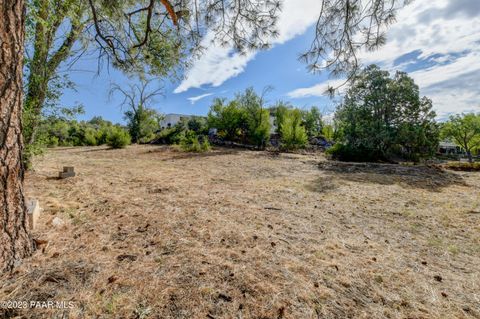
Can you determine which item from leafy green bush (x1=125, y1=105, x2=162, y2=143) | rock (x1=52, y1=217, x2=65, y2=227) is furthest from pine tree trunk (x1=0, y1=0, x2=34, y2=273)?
leafy green bush (x1=125, y1=105, x2=162, y2=143)

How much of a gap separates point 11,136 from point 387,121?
36.2ft

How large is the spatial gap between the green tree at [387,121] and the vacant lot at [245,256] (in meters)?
6.24

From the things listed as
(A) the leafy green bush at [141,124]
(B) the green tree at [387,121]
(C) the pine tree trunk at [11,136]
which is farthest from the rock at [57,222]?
(A) the leafy green bush at [141,124]

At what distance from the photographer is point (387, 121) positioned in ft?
30.8

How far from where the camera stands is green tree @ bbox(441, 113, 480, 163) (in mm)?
12036

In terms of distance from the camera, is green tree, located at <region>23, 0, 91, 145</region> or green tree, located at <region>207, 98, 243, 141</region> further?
green tree, located at <region>207, 98, 243, 141</region>

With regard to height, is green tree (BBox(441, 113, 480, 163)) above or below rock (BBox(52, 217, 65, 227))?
above

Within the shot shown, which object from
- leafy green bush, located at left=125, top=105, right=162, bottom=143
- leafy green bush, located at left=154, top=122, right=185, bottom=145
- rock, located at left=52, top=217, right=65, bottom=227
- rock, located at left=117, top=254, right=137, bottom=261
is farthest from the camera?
leafy green bush, located at left=125, top=105, right=162, bottom=143

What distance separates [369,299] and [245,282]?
0.72 metres

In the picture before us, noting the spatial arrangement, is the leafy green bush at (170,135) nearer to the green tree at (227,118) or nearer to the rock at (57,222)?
the green tree at (227,118)

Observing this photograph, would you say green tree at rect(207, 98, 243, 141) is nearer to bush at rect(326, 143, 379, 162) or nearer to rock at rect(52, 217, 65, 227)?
bush at rect(326, 143, 379, 162)

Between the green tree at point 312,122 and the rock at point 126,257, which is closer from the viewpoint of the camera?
the rock at point 126,257

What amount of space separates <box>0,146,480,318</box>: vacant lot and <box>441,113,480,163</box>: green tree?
40.9 ft

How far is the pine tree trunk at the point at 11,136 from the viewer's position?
1355 millimetres
